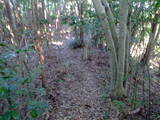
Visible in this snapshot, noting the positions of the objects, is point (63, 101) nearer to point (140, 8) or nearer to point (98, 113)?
point (98, 113)

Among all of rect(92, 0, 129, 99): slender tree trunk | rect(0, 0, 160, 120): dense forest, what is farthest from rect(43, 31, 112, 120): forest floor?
rect(92, 0, 129, 99): slender tree trunk

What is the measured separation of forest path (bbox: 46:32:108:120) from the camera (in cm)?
488

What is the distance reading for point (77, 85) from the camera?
6.57 metres

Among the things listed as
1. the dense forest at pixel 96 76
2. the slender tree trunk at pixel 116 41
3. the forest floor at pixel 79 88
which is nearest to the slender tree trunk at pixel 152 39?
the dense forest at pixel 96 76

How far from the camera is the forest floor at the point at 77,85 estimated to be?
4.88 metres

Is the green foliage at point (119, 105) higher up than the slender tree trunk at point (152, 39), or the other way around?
the slender tree trunk at point (152, 39)

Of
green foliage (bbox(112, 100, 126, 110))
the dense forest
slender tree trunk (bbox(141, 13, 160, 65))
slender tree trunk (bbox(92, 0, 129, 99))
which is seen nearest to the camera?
the dense forest

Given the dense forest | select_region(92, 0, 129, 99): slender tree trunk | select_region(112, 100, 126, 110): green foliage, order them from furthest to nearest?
select_region(112, 100, 126, 110): green foliage
select_region(92, 0, 129, 99): slender tree trunk
the dense forest

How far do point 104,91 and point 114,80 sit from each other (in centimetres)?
102

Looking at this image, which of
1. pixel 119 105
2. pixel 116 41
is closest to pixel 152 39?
pixel 116 41

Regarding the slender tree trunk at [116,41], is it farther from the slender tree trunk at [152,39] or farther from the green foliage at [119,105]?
the slender tree trunk at [152,39]

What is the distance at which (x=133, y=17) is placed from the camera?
19.3ft

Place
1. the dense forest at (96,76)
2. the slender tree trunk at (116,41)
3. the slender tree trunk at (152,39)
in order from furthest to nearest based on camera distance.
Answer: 1. the slender tree trunk at (152,39)
2. the slender tree trunk at (116,41)
3. the dense forest at (96,76)

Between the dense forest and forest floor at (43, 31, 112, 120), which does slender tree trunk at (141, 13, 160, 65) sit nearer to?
the dense forest
